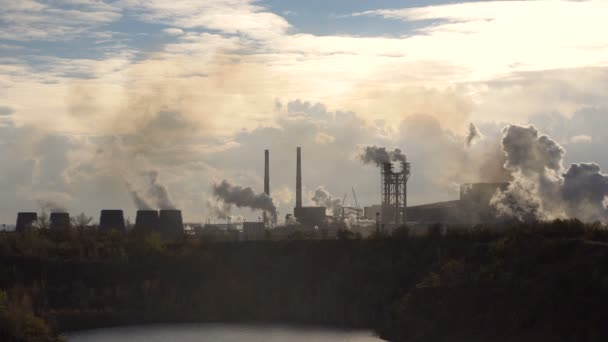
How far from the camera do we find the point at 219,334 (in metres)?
104

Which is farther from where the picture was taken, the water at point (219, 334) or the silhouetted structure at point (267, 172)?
the silhouetted structure at point (267, 172)

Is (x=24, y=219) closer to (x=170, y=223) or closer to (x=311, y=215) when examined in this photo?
(x=170, y=223)

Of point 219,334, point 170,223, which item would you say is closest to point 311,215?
point 170,223

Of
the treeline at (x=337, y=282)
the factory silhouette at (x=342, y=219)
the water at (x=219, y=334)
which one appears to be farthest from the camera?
the factory silhouette at (x=342, y=219)

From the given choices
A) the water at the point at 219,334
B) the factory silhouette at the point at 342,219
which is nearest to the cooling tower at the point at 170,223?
the factory silhouette at the point at 342,219

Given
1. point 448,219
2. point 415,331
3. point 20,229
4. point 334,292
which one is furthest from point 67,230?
point 415,331

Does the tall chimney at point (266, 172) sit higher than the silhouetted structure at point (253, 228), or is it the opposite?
the tall chimney at point (266, 172)

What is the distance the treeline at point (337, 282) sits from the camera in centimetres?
7925

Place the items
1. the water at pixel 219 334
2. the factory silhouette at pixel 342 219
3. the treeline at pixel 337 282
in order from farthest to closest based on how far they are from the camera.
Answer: the factory silhouette at pixel 342 219 → the water at pixel 219 334 → the treeline at pixel 337 282

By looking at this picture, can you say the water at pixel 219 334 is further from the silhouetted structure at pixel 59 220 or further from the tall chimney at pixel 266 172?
the tall chimney at pixel 266 172

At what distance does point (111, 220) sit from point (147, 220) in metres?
7.73

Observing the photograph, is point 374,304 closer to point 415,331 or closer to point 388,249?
point 388,249

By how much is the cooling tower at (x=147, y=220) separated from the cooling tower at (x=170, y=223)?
1028 mm

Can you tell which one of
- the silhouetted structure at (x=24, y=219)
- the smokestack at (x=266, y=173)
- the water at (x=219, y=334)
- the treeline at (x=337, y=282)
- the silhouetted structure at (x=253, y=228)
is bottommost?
the water at (x=219, y=334)
